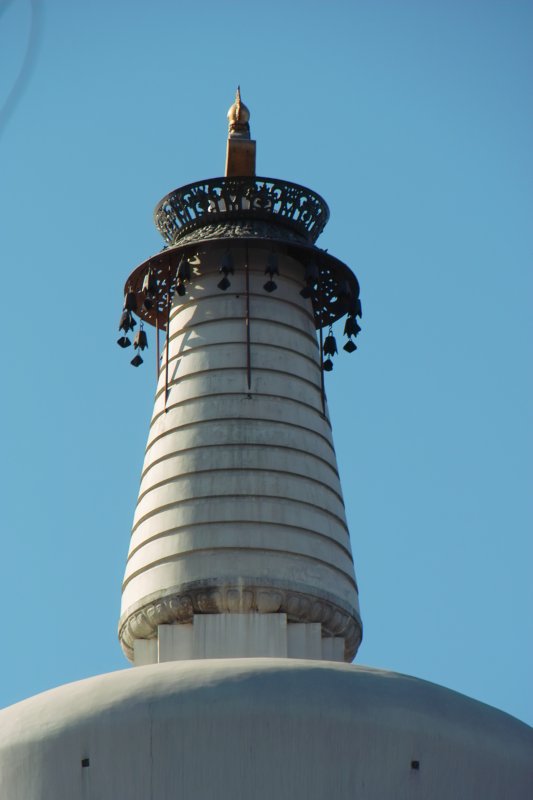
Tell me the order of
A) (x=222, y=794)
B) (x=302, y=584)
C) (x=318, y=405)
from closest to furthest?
(x=222, y=794) → (x=302, y=584) → (x=318, y=405)

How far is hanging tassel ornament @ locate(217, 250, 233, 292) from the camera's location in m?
36.1

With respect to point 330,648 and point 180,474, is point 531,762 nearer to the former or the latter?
point 330,648

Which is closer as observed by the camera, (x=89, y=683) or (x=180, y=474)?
(x=89, y=683)

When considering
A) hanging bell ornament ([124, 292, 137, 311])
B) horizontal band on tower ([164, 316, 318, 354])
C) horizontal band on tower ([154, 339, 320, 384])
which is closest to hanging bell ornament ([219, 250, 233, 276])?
horizontal band on tower ([164, 316, 318, 354])

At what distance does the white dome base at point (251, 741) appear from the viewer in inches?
1077

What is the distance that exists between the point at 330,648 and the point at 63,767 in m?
6.86

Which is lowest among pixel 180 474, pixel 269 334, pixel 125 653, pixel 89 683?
pixel 89 683

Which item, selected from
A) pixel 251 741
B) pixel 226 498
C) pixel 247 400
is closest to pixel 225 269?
pixel 247 400

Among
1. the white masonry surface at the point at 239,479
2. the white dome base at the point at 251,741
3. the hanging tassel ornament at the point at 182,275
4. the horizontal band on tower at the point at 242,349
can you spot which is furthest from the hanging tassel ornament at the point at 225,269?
the white dome base at the point at 251,741

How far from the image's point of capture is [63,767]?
2769 centimetres

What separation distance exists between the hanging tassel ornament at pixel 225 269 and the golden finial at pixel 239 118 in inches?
156

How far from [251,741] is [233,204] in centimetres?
1324

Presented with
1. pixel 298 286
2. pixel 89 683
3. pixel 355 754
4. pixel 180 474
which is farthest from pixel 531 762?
pixel 298 286

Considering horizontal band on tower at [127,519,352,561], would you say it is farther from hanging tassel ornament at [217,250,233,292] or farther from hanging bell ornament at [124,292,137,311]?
hanging bell ornament at [124,292,137,311]
